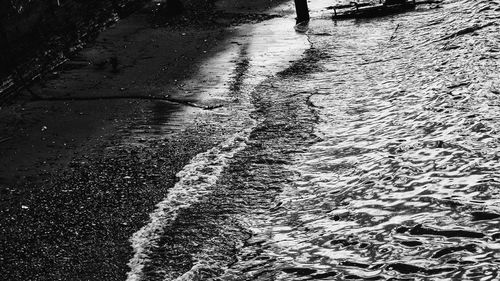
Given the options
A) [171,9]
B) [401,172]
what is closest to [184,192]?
[401,172]

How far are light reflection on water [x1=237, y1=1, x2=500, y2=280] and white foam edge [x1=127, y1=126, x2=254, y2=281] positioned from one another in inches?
43.9

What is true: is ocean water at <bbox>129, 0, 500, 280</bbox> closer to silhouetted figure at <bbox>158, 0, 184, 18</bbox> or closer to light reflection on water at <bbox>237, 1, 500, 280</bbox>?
light reflection on water at <bbox>237, 1, 500, 280</bbox>

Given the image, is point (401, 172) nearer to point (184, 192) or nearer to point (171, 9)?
point (184, 192)

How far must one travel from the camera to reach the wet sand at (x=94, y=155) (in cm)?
664

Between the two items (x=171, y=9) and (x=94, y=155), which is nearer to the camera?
(x=94, y=155)

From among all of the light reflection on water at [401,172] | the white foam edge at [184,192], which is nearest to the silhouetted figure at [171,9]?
the light reflection on water at [401,172]

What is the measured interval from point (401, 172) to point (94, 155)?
453 cm

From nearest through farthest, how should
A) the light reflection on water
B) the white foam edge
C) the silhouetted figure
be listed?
the light reflection on water
the white foam edge
the silhouetted figure

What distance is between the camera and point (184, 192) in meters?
7.67

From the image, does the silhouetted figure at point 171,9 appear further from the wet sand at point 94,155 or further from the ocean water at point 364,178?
the ocean water at point 364,178

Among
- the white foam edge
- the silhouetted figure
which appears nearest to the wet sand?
the white foam edge

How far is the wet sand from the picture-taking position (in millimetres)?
6637

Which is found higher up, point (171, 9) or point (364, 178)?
point (171, 9)

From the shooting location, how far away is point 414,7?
52.2 feet
